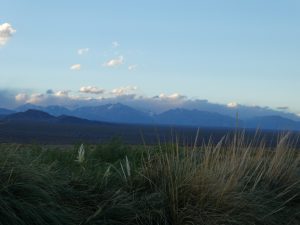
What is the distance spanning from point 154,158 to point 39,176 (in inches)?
101

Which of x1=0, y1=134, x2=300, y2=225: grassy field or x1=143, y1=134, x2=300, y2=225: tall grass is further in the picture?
x1=143, y1=134, x2=300, y2=225: tall grass

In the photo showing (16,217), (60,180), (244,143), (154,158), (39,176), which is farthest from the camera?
(244,143)

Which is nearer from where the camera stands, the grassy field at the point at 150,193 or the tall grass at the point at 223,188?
the grassy field at the point at 150,193

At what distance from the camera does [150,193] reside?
8008mm

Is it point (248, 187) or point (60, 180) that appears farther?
point (248, 187)

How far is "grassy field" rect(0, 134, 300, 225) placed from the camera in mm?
6570

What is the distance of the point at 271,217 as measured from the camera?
8203 mm

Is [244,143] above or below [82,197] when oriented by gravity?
above

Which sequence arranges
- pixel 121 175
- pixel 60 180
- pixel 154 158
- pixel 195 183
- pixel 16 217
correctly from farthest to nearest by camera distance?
pixel 154 158
pixel 121 175
pixel 195 183
pixel 60 180
pixel 16 217

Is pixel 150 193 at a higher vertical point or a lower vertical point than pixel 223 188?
lower

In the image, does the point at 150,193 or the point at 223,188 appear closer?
the point at 223,188

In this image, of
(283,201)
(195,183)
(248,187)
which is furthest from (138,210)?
(283,201)

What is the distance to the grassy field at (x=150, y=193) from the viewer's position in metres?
6.57

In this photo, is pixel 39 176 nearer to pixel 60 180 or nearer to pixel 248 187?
pixel 60 180
